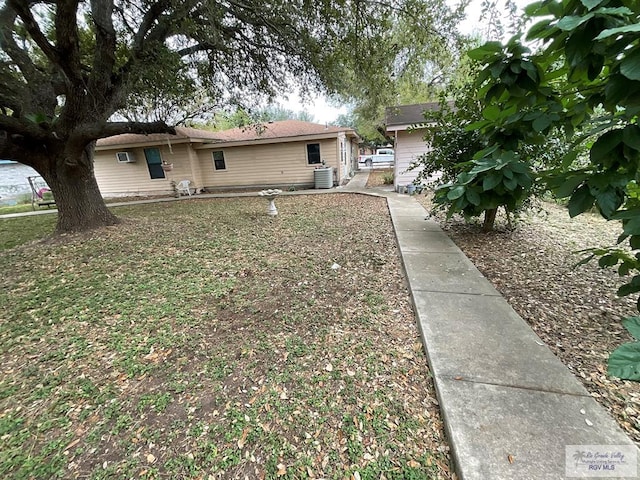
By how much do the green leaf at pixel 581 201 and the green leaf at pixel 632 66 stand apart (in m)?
0.61

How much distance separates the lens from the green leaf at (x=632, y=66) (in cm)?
104

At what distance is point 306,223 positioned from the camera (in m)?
6.54

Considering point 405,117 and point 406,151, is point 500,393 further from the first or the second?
point 405,117

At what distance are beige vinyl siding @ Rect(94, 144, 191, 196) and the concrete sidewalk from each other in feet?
44.8

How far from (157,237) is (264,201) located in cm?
495

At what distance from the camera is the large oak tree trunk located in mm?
6039

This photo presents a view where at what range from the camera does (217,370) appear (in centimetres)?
221

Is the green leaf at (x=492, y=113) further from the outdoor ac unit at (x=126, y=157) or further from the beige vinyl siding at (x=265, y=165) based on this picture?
the outdoor ac unit at (x=126, y=157)

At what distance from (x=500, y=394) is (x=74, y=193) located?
8.36 metres

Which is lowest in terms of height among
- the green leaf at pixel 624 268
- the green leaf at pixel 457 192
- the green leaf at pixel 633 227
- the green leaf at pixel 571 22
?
the green leaf at pixel 624 268

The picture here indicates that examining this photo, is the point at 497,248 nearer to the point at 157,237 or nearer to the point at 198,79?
the point at 157,237

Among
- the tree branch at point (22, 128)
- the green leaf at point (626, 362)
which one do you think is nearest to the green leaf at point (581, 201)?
the green leaf at point (626, 362)

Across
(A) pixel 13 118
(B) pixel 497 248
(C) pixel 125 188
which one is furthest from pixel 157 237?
(C) pixel 125 188

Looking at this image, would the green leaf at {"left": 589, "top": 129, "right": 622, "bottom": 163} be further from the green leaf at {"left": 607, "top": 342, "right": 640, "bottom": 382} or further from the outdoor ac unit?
the outdoor ac unit
